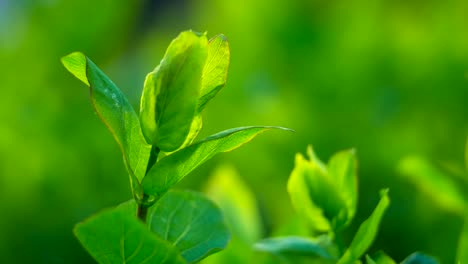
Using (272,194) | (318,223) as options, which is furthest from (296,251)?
(272,194)

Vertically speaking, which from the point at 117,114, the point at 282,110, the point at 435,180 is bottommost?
the point at 282,110

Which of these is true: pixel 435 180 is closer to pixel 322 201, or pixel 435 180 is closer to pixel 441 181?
pixel 441 181

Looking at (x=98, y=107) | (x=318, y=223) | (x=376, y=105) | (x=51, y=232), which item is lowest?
(x=51, y=232)

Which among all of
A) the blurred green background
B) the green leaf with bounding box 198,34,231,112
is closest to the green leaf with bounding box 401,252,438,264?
the green leaf with bounding box 198,34,231,112

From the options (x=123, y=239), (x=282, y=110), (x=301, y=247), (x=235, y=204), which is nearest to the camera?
(x=123, y=239)

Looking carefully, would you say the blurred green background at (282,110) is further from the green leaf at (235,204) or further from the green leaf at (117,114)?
the green leaf at (117,114)

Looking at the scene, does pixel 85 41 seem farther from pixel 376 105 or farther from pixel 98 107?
pixel 98 107

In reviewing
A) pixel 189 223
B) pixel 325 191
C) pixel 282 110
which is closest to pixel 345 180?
pixel 325 191
